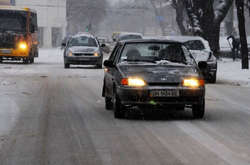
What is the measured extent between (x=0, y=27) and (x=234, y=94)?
21.5 meters

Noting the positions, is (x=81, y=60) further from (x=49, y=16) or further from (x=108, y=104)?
(x=49, y=16)

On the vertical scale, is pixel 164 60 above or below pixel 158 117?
above

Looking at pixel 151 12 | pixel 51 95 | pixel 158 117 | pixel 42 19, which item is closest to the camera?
pixel 158 117

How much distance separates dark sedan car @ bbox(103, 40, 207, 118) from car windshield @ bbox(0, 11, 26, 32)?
2586 centimetres

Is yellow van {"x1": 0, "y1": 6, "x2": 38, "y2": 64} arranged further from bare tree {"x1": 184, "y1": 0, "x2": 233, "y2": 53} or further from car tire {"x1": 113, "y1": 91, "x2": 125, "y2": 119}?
car tire {"x1": 113, "y1": 91, "x2": 125, "y2": 119}

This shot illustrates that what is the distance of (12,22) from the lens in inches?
1526

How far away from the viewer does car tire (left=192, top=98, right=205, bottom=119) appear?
41.5ft

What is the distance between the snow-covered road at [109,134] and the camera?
8539 mm

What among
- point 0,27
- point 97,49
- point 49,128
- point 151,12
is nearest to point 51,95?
point 49,128

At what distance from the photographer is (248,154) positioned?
→ 8.85 metres

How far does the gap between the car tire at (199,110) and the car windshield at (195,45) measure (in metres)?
12.0

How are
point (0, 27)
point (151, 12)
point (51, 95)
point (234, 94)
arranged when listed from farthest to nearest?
point (151, 12) < point (0, 27) < point (234, 94) < point (51, 95)

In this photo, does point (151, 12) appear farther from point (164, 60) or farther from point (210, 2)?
point (164, 60)

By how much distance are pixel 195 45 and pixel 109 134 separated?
14.5 meters
